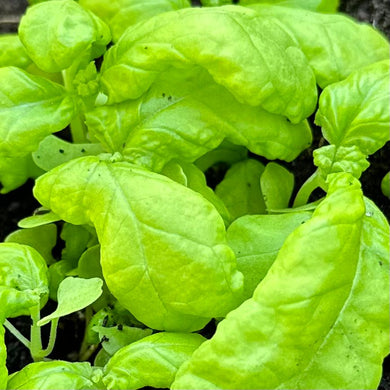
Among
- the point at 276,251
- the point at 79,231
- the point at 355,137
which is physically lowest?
the point at 79,231

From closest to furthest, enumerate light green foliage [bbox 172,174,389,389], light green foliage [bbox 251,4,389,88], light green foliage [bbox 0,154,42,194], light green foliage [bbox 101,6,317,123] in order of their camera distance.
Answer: light green foliage [bbox 172,174,389,389] → light green foliage [bbox 101,6,317,123] → light green foliage [bbox 251,4,389,88] → light green foliage [bbox 0,154,42,194]

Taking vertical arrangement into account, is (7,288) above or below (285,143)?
below

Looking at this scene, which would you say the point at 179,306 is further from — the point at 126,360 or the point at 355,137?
the point at 355,137

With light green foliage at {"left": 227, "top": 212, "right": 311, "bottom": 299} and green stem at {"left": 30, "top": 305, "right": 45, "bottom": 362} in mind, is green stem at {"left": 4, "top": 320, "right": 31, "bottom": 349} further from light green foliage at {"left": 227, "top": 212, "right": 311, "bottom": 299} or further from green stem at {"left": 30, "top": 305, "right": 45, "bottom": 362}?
light green foliage at {"left": 227, "top": 212, "right": 311, "bottom": 299}

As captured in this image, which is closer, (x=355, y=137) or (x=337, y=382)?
(x=337, y=382)

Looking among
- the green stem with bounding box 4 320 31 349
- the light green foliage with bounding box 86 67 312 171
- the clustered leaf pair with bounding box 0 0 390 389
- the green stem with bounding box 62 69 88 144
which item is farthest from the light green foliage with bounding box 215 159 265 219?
the green stem with bounding box 4 320 31 349

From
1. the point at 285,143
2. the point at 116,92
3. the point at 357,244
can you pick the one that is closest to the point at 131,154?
the point at 116,92

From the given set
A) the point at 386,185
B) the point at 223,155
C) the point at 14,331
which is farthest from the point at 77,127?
the point at 386,185

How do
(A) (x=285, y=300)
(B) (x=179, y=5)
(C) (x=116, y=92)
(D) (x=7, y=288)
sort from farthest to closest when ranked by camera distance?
1. (B) (x=179, y=5)
2. (C) (x=116, y=92)
3. (D) (x=7, y=288)
4. (A) (x=285, y=300)
